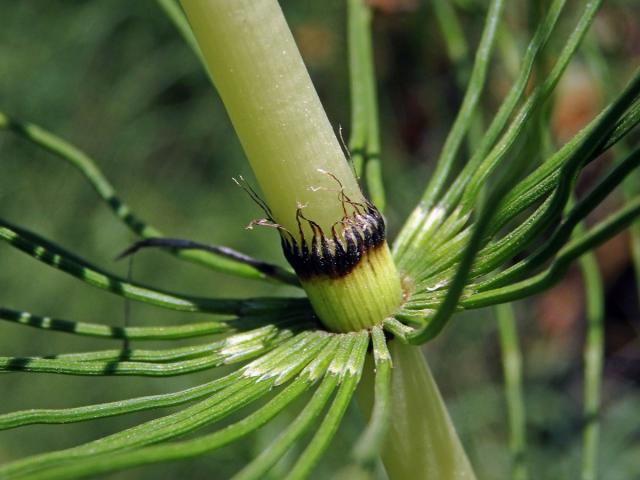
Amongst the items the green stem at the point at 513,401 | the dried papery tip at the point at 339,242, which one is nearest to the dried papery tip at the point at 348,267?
the dried papery tip at the point at 339,242

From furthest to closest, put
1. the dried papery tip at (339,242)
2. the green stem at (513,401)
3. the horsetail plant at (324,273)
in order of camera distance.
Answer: the green stem at (513,401), the dried papery tip at (339,242), the horsetail plant at (324,273)

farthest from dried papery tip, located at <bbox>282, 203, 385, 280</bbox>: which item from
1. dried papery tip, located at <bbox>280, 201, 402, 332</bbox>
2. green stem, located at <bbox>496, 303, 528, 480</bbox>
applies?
green stem, located at <bbox>496, 303, 528, 480</bbox>

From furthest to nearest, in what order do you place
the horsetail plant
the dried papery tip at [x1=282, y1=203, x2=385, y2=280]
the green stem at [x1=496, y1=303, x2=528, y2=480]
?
the green stem at [x1=496, y1=303, x2=528, y2=480]
the dried papery tip at [x1=282, y1=203, x2=385, y2=280]
the horsetail plant

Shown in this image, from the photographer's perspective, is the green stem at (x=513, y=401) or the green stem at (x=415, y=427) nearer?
the green stem at (x=415, y=427)

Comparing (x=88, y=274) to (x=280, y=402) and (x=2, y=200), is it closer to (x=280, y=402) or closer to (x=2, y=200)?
(x=280, y=402)

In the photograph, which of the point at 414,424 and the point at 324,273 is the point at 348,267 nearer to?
the point at 324,273

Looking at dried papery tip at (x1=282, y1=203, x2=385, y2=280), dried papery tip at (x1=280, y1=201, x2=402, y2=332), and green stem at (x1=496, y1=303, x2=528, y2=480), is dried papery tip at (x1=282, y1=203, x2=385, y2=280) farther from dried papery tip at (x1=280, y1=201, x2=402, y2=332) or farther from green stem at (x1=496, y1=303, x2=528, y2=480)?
Result: green stem at (x1=496, y1=303, x2=528, y2=480)

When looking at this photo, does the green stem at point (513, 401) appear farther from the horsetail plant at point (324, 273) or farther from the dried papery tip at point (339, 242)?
the dried papery tip at point (339, 242)

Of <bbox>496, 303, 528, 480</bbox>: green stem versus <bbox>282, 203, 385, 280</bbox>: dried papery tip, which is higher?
<bbox>282, 203, 385, 280</bbox>: dried papery tip
